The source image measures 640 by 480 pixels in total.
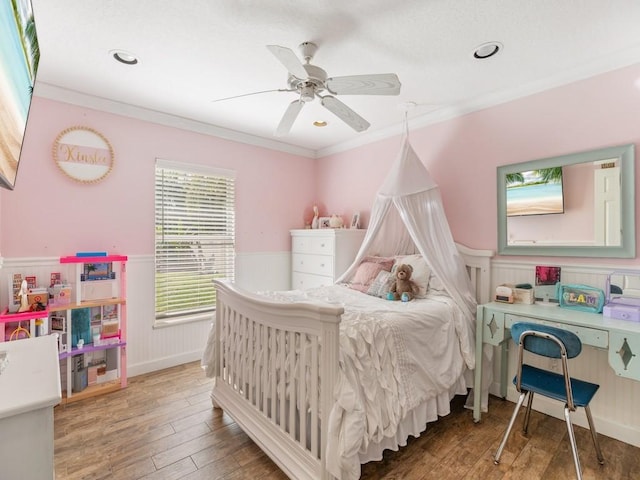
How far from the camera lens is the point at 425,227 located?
279 centimetres

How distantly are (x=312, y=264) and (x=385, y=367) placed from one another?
2.22 m

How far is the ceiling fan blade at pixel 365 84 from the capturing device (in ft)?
5.89

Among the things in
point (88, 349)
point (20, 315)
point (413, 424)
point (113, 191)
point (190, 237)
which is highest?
point (113, 191)

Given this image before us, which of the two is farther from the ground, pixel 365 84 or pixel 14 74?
pixel 365 84

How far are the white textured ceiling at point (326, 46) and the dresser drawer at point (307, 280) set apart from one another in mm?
1887

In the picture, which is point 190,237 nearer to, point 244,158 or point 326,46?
point 244,158

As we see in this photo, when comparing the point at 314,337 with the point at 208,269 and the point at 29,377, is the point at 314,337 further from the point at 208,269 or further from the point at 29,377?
the point at 208,269

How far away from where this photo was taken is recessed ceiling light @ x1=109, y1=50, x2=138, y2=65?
2168 millimetres

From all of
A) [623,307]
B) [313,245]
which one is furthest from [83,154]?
[623,307]

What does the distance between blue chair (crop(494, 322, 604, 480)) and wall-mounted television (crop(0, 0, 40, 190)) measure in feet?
8.21

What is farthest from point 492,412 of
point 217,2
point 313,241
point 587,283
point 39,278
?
point 39,278

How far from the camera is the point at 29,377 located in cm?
100

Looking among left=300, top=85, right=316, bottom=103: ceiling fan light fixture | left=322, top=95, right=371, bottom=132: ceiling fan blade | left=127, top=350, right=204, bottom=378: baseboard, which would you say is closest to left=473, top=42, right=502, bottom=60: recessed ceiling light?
left=322, top=95, right=371, bottom=132: ceiling fan blade

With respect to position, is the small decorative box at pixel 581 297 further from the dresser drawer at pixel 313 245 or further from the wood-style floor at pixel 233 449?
the dresser drawer at pixel 313 245
